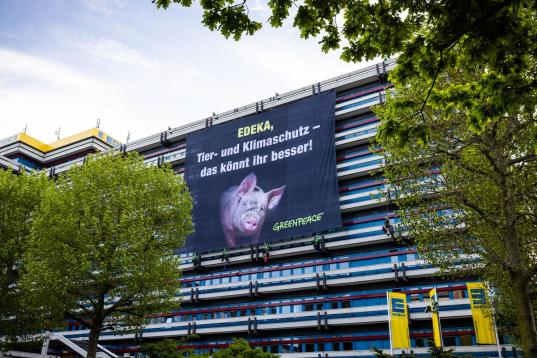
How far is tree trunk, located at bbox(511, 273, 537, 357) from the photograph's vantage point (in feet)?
44.3

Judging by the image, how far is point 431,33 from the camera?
8.18 meters

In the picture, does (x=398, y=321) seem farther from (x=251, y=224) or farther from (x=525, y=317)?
(x=525, y=317)

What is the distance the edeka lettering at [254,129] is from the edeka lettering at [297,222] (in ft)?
44.7

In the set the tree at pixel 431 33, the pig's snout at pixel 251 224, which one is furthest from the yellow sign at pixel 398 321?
the tree at pixel 431 33

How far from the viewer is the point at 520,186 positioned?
18.3 metres

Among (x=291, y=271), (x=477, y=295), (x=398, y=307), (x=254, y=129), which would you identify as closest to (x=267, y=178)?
(x=254, y=129)

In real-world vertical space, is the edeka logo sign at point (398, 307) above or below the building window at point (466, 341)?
above

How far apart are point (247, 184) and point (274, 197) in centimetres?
463

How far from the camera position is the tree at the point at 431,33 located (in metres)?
7.26

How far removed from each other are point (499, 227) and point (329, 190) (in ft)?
115

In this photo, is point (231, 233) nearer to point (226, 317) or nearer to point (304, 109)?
point (226, 317)

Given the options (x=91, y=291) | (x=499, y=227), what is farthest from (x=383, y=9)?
(x=91, y=291)

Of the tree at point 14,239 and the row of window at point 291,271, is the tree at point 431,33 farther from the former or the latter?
the row of window at point 291,271

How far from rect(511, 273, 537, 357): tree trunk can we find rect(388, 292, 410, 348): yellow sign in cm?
2416
